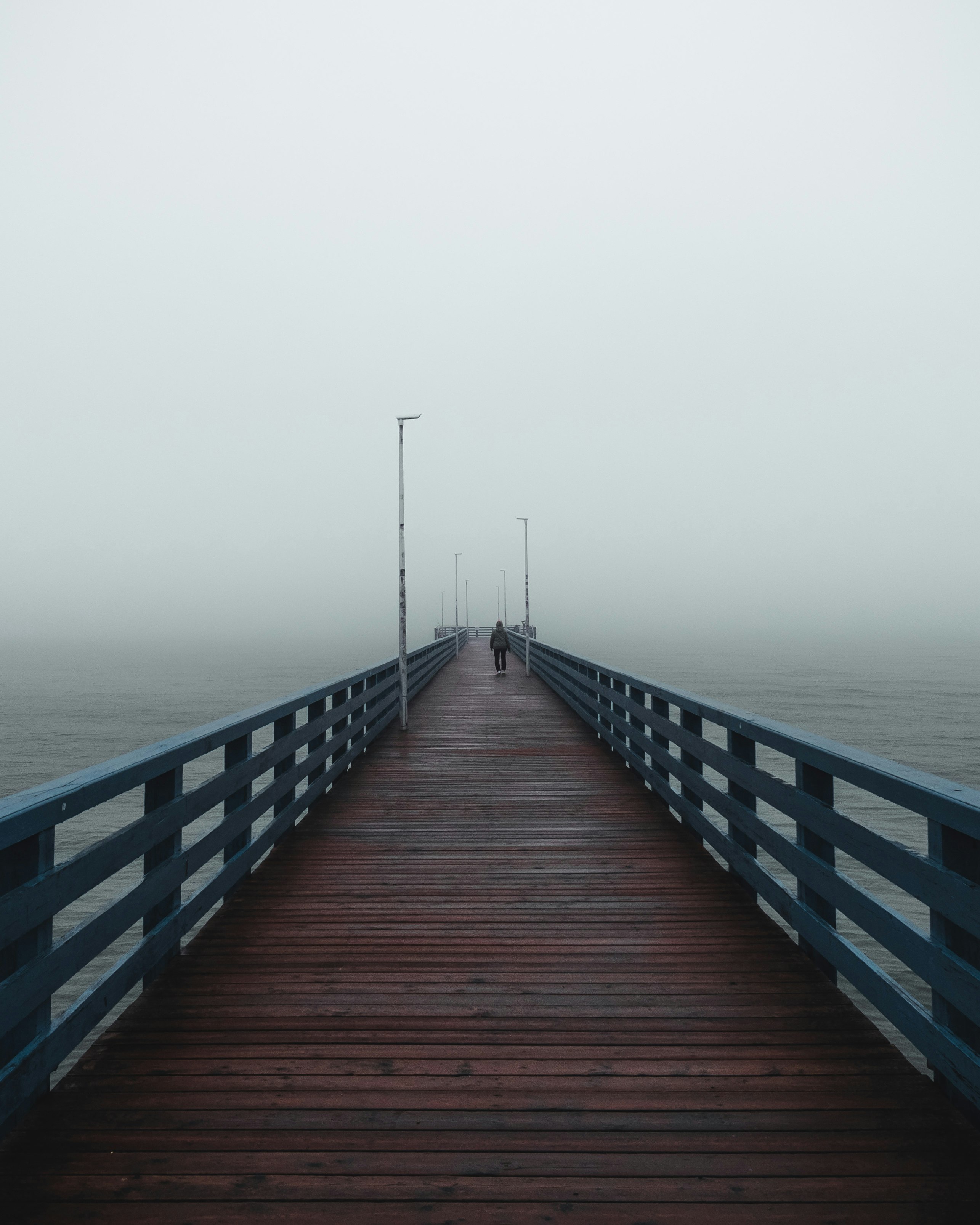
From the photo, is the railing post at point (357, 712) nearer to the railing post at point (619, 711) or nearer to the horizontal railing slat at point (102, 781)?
the railing post at point (619, 711)

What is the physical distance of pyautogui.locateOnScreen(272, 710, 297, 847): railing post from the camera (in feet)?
20.5


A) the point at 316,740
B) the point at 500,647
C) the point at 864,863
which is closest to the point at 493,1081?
the point at 864,863

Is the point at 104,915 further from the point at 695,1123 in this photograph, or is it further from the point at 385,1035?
the point at 695,1123

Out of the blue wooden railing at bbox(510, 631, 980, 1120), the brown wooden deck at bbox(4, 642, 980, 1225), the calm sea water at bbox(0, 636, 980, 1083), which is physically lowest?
the calm sea water at bbox(0, 636, 980, 1083)

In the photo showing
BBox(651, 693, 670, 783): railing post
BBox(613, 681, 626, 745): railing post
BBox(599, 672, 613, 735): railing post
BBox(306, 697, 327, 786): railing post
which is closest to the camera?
BBox(651, 693, 670, 783): railing post

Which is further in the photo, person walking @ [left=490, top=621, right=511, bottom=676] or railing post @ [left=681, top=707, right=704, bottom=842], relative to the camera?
person walking @ [left=490, top=621, right=511, bottom=676]

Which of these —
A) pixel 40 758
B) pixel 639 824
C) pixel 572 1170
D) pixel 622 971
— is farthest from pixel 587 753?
pixel 40 758

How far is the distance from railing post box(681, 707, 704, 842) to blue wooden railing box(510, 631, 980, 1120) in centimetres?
2

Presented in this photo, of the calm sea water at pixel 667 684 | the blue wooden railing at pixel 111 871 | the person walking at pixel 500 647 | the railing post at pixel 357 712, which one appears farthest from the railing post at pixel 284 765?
the person walking at pixel 500 647

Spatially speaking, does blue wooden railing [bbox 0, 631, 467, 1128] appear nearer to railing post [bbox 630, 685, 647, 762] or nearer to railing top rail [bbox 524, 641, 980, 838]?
railing top rail [bbox 524, 641, 980, 838]

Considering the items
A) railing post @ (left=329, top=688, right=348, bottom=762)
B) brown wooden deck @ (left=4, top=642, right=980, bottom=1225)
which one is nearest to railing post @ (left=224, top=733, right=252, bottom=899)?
brown wooden deck @ (left=4, top=642, right=980, bottom=1225)

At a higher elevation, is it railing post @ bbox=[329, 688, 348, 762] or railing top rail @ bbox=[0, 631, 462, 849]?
railing top rail @ bbox=[0, 631, 462, 849]

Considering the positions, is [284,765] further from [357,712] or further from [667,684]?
[667,684]

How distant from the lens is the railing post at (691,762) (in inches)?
248
